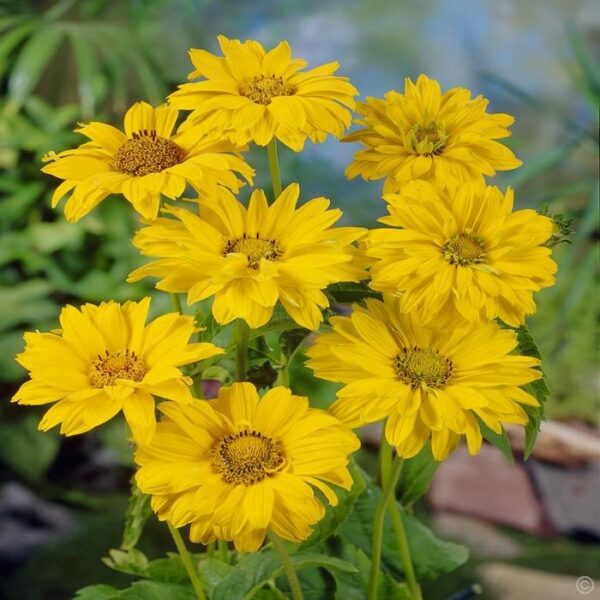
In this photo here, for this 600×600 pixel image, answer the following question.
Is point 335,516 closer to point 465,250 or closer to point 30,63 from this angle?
point 465,250

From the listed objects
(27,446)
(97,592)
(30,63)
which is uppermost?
(97,592)

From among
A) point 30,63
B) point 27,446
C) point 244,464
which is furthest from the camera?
point 30,63

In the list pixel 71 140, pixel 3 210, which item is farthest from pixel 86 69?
pixel 3 210

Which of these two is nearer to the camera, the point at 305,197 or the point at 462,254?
the point at 462,254

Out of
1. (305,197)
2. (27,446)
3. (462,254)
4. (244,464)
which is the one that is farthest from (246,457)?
(305,197)

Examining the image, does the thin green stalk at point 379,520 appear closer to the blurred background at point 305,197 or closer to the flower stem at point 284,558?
the flower stem at point 284,558

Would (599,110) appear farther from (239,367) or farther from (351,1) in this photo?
(351,1)
